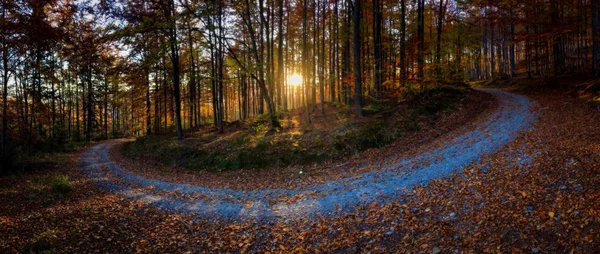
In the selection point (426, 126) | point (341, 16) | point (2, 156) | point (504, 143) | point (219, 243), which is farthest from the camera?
point (341, 16)

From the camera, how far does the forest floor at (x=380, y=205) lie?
4.54 m

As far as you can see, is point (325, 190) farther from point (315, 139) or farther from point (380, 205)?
point (315, 139)

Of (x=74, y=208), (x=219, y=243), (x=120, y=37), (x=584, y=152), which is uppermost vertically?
(x=120, y=37)

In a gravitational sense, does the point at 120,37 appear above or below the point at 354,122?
above

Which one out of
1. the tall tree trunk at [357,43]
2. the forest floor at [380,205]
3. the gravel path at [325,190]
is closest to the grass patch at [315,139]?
the tall tree trunk at [357,43]

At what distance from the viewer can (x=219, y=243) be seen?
5832mm

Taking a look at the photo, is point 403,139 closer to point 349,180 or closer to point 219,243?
point 349,180

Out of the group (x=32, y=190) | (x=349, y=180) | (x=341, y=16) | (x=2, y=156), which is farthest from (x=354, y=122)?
(x=2, y=156)

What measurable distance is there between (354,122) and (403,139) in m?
2.93

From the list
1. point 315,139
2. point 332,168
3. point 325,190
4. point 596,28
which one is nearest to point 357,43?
point 315,139

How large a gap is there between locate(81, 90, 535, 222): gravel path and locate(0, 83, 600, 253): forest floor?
58 millimetres

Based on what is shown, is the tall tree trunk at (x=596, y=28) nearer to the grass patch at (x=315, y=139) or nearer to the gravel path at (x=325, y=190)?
the grass patch at (x=315, y=139)

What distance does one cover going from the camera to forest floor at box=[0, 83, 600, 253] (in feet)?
14.9

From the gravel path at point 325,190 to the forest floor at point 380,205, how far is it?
2.3 inches
